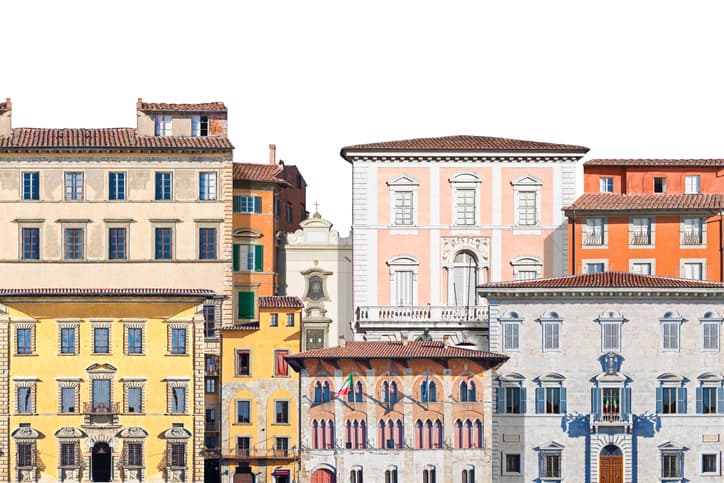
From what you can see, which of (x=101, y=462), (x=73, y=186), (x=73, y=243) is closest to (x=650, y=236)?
(x=73, y=243)

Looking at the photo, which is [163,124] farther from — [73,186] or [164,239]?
[164,239]

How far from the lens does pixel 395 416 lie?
336ft

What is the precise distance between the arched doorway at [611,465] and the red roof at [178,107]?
2549 cm

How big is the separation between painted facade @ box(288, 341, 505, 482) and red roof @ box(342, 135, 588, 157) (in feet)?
42.1

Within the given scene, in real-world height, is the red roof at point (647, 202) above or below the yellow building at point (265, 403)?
above

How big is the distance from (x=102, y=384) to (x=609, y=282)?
23.1m

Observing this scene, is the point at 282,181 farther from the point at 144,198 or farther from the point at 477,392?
the point at 477,392

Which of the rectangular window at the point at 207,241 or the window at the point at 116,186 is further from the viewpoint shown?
the rectangular window at the point at 207,241

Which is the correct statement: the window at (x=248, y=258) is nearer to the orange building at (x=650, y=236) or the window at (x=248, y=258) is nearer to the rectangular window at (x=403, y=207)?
the rectangular window at (x=403, y=207)

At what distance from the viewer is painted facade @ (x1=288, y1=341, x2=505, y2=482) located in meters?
102

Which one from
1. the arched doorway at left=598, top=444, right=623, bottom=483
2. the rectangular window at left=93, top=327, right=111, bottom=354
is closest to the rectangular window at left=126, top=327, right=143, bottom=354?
the rectangular window at left=93, top=327, right=111, bottom=354

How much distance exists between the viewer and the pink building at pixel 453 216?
4387 inches

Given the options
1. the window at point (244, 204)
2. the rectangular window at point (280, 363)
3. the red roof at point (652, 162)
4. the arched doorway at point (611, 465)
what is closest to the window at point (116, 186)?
the window at point (244, 204)

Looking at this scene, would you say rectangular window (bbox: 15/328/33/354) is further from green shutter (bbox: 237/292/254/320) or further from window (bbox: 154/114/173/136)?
window (bbox: 154/114/173/136)
